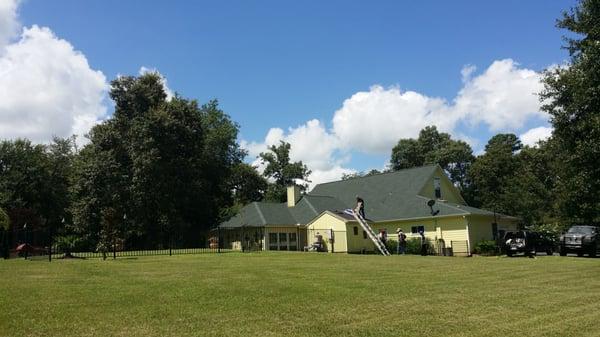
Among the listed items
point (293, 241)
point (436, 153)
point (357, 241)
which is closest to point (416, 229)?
point (357, 241)

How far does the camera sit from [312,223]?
4078 cm

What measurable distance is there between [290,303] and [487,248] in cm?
2722

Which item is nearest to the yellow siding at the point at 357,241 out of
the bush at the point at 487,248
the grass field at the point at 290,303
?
the bush at the point at 487,248

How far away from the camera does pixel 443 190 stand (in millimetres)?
43938

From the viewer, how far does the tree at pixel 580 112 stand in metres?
23.8

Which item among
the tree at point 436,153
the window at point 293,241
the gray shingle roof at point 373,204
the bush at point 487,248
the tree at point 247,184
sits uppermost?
the tree at point 436,153

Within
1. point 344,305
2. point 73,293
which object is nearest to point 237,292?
point 344,305

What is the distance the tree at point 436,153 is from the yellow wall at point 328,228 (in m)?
35.7

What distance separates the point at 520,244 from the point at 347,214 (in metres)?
14.1

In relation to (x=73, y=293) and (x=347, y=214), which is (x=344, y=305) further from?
(x=347, y=214)

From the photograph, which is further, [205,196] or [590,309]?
[205,196]

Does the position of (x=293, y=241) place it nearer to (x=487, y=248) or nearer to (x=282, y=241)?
(x=282, y=241)

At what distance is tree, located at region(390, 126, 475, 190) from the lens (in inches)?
2823

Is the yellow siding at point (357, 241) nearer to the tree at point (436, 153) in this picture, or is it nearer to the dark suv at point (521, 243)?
the dark suv at point (521, 243)
